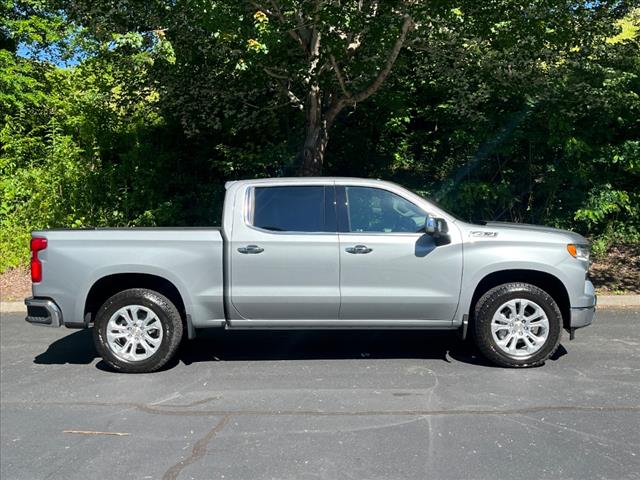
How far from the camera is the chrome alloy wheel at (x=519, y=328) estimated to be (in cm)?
543

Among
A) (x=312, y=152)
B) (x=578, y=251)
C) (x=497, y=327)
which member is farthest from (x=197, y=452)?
(x=312, y=152)

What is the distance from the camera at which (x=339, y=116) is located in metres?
11.8

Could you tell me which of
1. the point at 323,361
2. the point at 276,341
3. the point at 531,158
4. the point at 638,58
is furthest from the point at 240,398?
the point at 638,58

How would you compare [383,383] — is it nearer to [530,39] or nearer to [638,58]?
[530,39]

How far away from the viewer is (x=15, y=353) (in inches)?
252

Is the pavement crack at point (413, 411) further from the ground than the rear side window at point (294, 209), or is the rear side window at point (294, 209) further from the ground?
the rear side window at point (294, 209)

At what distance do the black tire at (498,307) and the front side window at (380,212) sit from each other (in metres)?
0.94

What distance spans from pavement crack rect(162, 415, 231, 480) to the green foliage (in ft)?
15.0

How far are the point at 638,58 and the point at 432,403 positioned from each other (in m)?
8.50

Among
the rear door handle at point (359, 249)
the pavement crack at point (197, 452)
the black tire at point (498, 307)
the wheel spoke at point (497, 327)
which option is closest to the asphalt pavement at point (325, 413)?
the pavement crack at point (197, 452)

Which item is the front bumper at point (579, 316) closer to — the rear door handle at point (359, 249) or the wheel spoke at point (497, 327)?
the wheel spoke at point (497, 327)

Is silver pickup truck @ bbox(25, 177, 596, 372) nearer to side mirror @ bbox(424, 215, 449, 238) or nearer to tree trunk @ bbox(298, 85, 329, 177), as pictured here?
side mirror @ bbox(424, 215, 449, 238)

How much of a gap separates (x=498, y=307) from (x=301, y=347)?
2111 mm

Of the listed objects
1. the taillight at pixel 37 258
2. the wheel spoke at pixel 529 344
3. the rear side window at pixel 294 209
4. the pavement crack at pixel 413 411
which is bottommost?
the pavement crack at pixel 413 411
